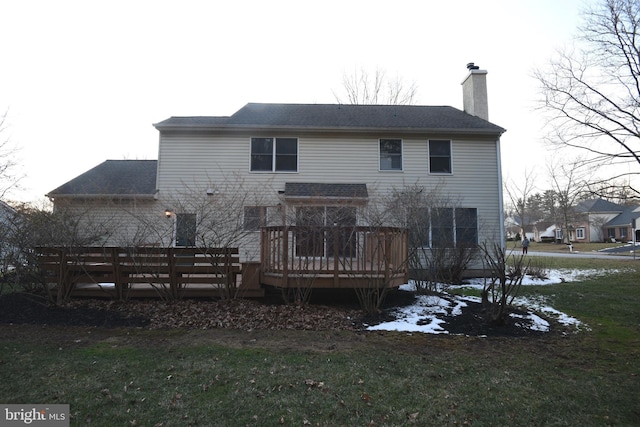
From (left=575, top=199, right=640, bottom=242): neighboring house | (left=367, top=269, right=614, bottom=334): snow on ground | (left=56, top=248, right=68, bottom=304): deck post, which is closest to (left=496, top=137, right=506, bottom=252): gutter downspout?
(left=367, top=269, right=614, bottom=334): snow on ground

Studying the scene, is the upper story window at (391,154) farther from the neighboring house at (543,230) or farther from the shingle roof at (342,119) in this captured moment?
the neighboring house at (543,230)

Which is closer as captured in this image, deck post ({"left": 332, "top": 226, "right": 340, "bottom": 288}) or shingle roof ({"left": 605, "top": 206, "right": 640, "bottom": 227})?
deck post ({"left": 332, "top": 226, "right": 340, "bottom": 288})

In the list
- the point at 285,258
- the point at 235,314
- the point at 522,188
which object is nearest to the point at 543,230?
the point at 522,188

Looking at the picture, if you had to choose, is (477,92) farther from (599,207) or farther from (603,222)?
(599,207)

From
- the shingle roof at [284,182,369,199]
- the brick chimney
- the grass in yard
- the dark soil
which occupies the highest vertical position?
the brick chimney

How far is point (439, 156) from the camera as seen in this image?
39.2 feet

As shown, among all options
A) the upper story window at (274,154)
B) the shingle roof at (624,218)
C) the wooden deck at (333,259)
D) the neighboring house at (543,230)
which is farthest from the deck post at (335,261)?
the neighboring house at (543,230)

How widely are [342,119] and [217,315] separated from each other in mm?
8931

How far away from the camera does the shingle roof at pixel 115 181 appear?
36.5 ft

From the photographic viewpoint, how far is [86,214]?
7090mm

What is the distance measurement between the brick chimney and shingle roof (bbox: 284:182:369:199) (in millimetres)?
5842

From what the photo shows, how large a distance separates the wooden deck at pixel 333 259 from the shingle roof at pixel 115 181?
675 cm

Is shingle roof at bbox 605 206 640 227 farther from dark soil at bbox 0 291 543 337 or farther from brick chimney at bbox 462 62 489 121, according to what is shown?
dark soil at bbox 0 291 543 337

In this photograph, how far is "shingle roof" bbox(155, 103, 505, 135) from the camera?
11570mm
